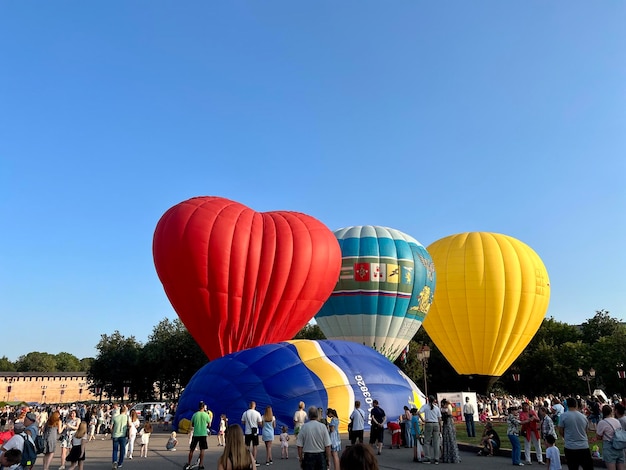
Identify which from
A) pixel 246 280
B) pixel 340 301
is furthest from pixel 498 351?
pixel 246 280

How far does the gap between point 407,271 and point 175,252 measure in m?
15.0

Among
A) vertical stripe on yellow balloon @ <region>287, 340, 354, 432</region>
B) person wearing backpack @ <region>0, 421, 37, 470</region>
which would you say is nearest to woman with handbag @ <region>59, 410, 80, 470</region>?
person wearing backpack @ <region>0, 421, 37, 470</region>

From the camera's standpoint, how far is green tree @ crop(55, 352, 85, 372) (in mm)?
174500

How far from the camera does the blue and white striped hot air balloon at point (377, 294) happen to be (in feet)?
107

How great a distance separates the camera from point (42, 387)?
12056 cm

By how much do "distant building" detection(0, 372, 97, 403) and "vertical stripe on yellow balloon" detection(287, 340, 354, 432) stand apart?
106 meters

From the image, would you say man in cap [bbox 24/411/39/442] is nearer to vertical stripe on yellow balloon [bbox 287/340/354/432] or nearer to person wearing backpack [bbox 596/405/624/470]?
person wearing backpack [bbox 596/405/624/470]

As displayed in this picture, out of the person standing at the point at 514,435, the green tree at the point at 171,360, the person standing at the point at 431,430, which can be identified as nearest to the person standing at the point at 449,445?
the person standing at the point at 431,430

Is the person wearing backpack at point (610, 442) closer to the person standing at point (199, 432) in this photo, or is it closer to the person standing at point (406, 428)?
the person standing at point (199, 432)

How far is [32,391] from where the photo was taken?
118m

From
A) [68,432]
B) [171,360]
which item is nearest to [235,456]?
[68,432]

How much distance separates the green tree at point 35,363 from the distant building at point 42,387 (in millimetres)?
33065

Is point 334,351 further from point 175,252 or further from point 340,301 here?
point 340,301

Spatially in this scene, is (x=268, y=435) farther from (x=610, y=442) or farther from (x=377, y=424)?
(x=610, y=442)
